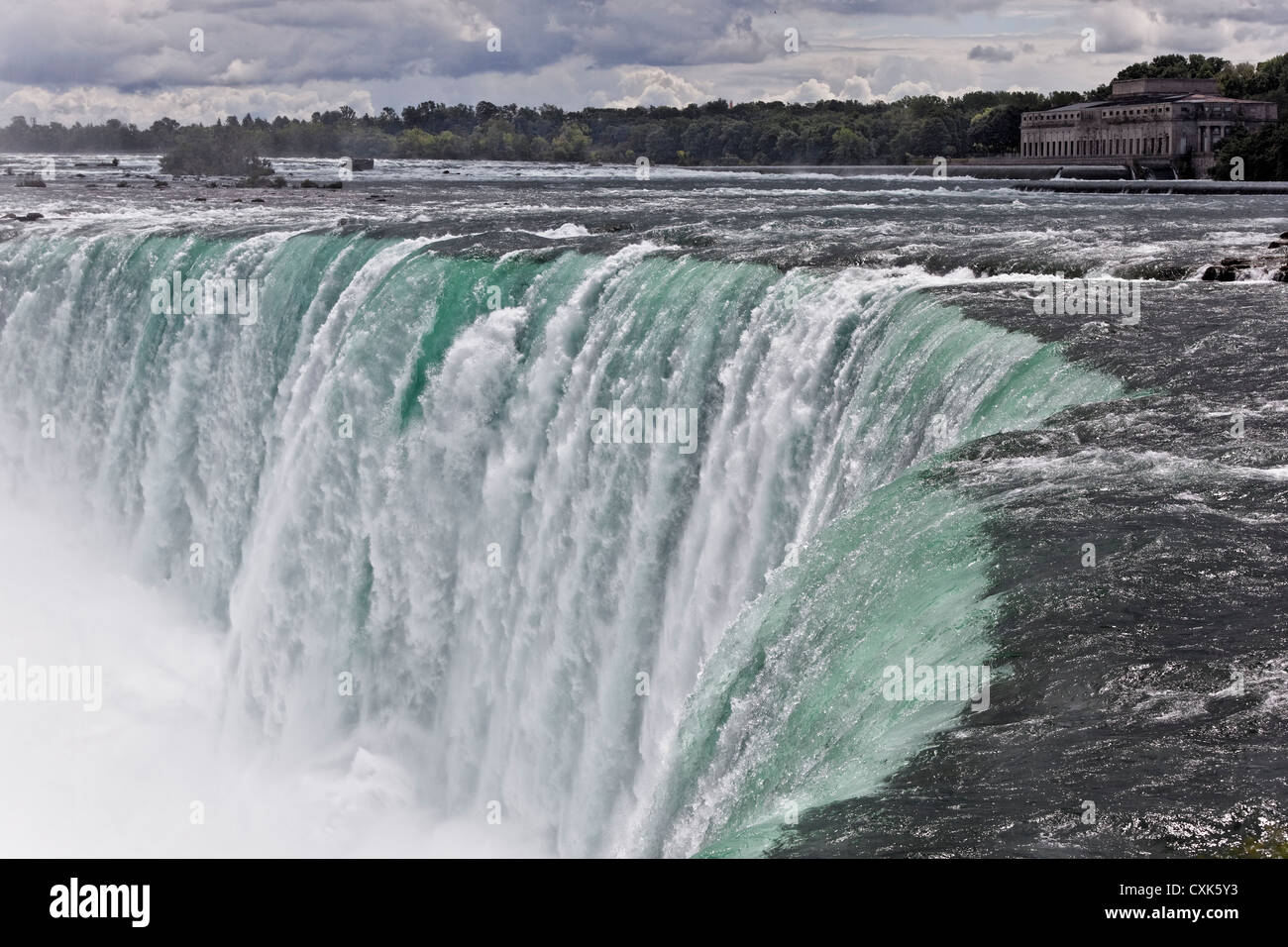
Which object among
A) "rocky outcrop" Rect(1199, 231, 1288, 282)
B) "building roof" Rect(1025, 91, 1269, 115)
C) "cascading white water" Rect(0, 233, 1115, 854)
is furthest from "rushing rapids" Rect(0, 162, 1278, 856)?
"building roof" Rect(1025, 91, 1269, 115)

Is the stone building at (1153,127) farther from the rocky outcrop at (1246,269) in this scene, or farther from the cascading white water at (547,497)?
the cascading white water at (547,497)

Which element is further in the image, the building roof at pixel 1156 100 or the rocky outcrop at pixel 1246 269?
the building roof at pixel 1156 100

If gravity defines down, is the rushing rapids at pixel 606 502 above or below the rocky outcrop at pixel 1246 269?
below

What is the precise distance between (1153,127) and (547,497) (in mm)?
60416

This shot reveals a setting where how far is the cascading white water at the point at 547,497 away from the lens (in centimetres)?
1184

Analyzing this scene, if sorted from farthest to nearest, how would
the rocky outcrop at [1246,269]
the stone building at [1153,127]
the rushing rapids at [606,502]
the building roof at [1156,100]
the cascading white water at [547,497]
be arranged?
the building roof at [1156,100], the stone building at [1153,127], the rocky outcrop at [1246,269], the cascading white water at [547,497], the rushing rapids at [606,502]

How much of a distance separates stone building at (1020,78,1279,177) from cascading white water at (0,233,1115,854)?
51151mm

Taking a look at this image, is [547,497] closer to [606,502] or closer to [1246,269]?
[606,502]

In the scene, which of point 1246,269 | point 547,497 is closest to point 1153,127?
point 1246,269

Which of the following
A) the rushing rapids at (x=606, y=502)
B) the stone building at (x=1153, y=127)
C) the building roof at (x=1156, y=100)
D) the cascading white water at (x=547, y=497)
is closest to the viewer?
the rushing rapids at (x=606, y=502)

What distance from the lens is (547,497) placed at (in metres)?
16.6

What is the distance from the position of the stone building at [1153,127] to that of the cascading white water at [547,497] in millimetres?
51151

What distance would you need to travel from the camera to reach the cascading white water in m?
11.8

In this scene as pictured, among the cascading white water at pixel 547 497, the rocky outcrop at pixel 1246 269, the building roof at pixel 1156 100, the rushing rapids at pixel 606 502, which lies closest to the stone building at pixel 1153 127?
the building roof at pixel 1156 100
